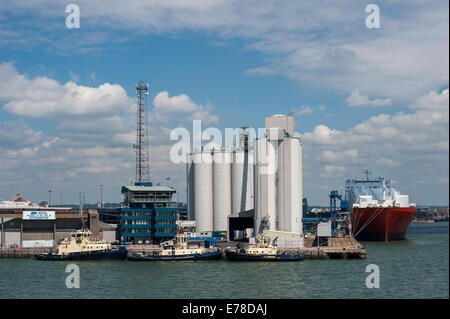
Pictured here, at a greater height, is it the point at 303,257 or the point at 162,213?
the point at 162,213

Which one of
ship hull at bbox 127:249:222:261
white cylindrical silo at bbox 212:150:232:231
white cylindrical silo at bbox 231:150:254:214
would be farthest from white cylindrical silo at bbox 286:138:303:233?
white cylindrical silo at bbox 212:150:232:231

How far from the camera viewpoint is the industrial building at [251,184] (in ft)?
283

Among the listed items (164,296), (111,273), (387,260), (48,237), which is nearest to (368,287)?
(164,296)

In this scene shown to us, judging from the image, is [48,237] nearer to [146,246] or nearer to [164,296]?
[146,246]

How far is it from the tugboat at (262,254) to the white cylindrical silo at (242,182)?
89.8ft

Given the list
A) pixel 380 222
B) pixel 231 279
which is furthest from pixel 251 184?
pixel 231 279

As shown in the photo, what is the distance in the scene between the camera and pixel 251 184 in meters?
106

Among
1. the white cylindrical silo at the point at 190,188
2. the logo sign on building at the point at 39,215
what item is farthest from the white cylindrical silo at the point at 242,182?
the logo sign on building at the point at 39,215

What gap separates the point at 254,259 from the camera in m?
75.6

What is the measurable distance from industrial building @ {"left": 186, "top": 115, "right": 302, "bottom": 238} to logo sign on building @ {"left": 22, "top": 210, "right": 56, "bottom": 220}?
89.9ft

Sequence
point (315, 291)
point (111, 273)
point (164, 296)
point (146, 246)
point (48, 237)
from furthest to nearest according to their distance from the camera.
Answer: point (48, 237)
point (146, 246)
point (111, 273)
point (315, 291)
point (164, 296)

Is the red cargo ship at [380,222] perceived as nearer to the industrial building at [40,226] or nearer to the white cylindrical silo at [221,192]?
the white cylindrical silo at [221,192]

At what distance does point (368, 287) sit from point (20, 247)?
203 ft

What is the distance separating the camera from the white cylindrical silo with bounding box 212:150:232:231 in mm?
105250
